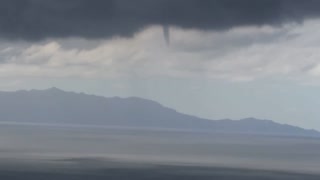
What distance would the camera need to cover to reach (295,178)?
361 feet

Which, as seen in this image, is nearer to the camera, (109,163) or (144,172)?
(144,172)

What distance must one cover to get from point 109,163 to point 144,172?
22062mm

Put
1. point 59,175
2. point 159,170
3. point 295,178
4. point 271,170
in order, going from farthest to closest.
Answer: point 271,170 < point 159,170 < point 295,178 < point 59,175

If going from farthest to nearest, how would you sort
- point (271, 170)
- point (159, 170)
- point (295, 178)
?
point (271, 170) → point (159, 170) → point (295, 178)

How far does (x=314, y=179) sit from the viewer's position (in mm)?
110312

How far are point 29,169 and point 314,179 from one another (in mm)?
46500

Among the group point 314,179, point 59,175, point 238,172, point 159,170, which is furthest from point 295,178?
point 59,175

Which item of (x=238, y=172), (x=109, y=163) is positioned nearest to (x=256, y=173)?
(x=238, y=172)

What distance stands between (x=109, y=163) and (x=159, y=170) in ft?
57.8

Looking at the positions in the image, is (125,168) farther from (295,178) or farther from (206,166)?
(295,178)

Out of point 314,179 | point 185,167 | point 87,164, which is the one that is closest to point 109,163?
point 87,164

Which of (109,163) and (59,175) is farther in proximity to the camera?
(109,163)

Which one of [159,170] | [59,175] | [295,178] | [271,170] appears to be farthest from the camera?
[271,170]

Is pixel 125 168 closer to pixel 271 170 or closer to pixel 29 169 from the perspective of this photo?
pixel 29 169
